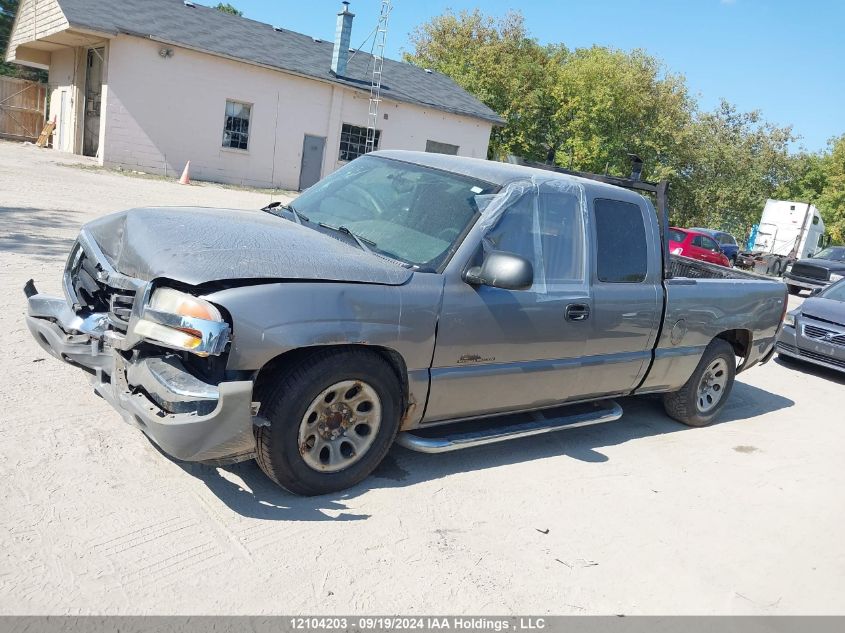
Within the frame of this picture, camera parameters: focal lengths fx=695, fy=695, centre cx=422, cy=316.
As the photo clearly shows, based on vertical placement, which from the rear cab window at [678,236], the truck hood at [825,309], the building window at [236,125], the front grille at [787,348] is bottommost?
the front grille at [787,348]

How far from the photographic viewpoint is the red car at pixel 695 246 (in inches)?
799

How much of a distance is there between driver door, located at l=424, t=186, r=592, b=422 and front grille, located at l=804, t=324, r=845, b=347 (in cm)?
598

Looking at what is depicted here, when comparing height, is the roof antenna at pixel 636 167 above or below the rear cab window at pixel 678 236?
above

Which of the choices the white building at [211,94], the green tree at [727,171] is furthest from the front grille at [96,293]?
the green tree at [727,171]

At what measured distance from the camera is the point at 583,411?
18.5 ft

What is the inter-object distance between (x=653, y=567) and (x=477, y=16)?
42644 mm

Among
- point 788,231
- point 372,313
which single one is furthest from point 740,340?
point 788,231

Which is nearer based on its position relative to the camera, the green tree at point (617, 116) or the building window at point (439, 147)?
the building window at point (439, 147)

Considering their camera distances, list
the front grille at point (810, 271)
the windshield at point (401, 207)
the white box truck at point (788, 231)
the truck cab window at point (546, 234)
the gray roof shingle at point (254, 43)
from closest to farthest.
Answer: the windshield at point (401, 207), the truck cab window at point (546, 234), the front grille at point (810, 271), the gray roof shingle at point (254, 43), the white box truck at point (788, 231)

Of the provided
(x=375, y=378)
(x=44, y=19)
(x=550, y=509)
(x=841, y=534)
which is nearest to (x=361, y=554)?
(x=375, y=378)

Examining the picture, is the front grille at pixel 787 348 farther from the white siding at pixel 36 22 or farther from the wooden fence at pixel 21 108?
the wooden fence at pixel 21 108

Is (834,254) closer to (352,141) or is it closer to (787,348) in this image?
(787,348)

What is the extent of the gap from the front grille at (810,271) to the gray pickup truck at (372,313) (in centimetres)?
1583

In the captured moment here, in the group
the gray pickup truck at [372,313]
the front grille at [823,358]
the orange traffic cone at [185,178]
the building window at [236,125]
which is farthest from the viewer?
the building window at [236,125]
